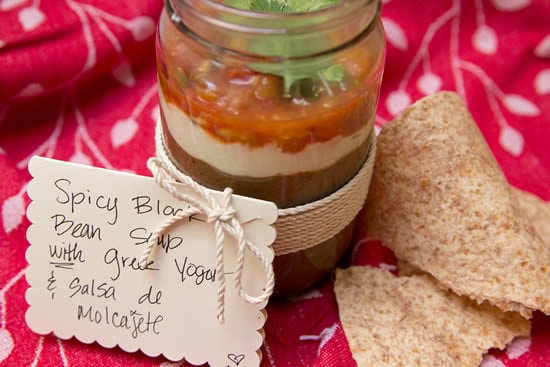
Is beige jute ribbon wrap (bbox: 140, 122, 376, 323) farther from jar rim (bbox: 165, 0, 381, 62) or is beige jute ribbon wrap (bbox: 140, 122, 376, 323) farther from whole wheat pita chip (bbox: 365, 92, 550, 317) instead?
jar rim (bbox: 165, 0, 381, 62)

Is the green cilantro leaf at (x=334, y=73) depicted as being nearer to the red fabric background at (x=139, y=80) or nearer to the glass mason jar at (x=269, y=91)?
the glass mason jar at (x=269, y=91)

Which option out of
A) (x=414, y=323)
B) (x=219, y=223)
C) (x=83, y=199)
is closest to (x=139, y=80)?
(x=83, y=199)

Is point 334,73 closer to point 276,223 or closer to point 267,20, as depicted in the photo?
point 267,20

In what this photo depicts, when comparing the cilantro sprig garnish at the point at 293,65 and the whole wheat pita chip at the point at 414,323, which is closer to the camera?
the cilantro sprig garnish at the point at 293,65

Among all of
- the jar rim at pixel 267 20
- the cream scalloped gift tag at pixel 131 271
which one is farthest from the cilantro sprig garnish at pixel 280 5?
the cream scalloped gift tag at pixel 131 271

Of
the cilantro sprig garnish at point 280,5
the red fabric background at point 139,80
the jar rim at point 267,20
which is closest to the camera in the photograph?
the jar rim at point 267,20

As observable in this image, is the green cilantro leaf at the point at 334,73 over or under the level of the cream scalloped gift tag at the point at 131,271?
over

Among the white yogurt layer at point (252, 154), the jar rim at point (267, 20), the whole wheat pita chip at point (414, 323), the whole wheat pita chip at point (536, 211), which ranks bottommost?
the whole wheat pita chip at point (414, 323)

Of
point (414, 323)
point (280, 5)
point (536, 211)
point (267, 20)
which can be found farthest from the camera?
point (536, 211)
